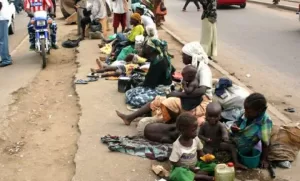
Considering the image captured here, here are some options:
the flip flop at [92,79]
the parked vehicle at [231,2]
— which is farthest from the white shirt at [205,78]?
the parked vehicle at [231,2]

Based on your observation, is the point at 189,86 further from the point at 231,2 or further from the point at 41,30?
the point at 231,2

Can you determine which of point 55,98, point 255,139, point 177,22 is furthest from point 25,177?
point 177,22

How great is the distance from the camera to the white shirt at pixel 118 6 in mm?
12367

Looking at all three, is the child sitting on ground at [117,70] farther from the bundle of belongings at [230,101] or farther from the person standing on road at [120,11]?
the person standing on road at [120,11]

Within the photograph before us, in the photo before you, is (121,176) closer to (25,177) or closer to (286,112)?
Result: (25,177)

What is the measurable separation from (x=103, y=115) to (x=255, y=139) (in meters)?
2.37

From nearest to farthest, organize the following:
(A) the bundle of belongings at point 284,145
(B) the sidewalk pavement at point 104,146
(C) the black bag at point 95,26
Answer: (B) the sidewalk pavement at point 104,146
(A) the bundle of belongings at point 284,145
(C) the black bag at point 95,26

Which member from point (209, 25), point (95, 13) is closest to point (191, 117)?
point (209, 25)

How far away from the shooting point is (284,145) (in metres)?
4.81

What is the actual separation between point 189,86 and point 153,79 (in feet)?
4.49

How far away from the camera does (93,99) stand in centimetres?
715

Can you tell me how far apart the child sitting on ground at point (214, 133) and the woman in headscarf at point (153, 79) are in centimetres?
171

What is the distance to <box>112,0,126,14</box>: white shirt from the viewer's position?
40.6 ft

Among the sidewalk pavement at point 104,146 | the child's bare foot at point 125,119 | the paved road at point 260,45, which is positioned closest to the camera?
the sidewalk pavement at point 104,146
